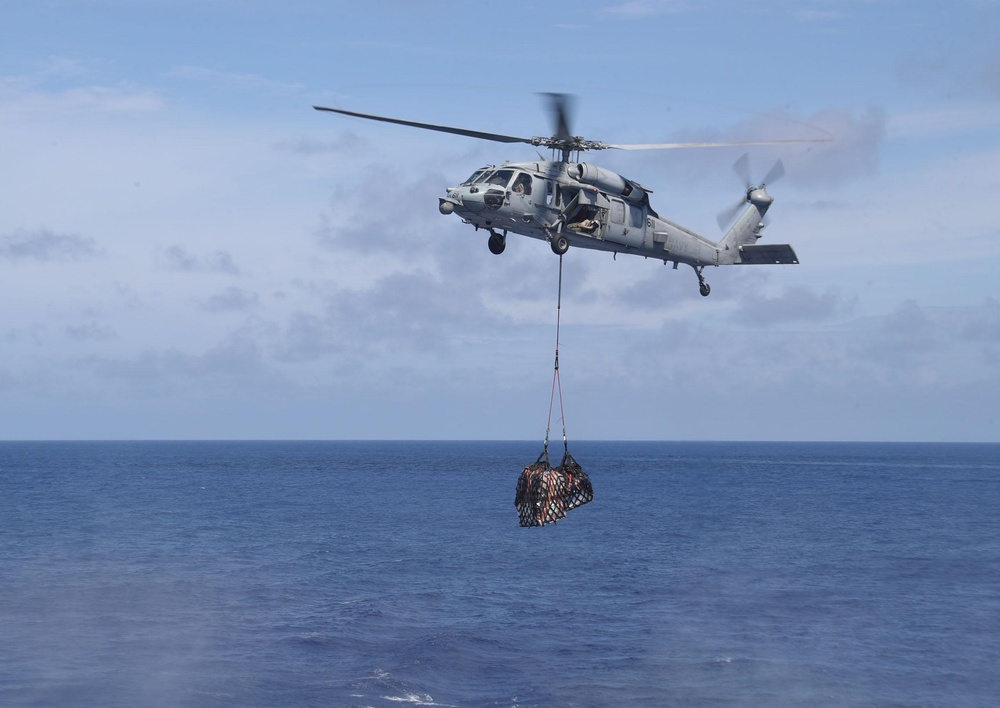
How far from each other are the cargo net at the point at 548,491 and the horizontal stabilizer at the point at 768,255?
35.4ft

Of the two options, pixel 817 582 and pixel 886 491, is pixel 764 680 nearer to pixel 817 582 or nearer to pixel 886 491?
pixel 817 582

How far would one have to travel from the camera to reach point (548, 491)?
29.5m

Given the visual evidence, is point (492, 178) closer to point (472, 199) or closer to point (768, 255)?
point (472, 199)

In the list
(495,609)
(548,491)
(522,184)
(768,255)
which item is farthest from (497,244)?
(495,609)

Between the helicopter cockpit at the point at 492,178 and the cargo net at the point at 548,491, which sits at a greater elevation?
the helicopter cockpit at the point at 492,178

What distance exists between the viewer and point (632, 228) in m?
31.0

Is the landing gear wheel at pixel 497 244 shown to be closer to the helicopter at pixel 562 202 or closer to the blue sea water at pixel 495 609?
the helicopter at pixel 562 202

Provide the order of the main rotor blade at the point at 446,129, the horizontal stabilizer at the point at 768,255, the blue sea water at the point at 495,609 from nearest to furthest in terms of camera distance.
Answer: the main rotor blade at the point at 446,129, the horizontal stabilizer at the point at 768,255, the blue sea water at the point at 495,609

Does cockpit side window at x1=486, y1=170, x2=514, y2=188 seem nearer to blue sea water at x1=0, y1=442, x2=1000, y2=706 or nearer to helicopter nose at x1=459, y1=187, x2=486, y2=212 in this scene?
helicopter nose at x1=459, y1=187, x2=486, y2=212

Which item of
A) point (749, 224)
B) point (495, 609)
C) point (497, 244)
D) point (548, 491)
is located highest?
point (749, 224)

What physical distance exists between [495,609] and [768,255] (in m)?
38.9

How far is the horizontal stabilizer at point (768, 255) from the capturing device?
113 ft

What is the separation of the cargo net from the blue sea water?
21697 mm

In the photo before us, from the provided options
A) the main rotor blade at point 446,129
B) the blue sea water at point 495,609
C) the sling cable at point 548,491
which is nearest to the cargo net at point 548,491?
the sling cable at point 548,491
